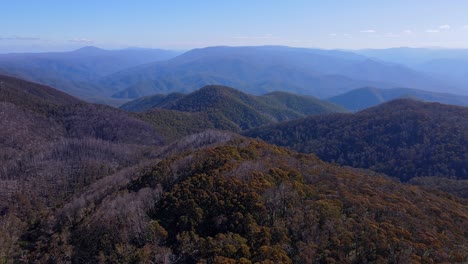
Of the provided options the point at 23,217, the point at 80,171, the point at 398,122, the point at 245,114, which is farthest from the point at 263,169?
the point at 245,114

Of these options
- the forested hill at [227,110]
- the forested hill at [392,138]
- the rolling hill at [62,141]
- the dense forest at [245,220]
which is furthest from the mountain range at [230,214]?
the forested hill at [227,110]

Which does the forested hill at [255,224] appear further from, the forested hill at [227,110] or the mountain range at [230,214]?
the forested hill at [227,110]

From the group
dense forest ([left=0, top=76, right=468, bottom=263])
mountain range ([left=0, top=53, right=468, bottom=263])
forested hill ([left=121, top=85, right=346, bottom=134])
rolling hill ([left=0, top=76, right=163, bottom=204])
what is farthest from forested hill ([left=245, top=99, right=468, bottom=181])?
dense forest ([left=0, top=76, right=468, bottom=263])

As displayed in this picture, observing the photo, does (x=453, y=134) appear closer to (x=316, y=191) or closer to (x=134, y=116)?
(x=316, y=191)

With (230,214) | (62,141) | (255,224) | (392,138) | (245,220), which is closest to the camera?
(255,224)

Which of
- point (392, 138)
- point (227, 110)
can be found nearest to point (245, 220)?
point (392, 138)

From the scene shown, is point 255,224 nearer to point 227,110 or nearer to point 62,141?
point 62,141

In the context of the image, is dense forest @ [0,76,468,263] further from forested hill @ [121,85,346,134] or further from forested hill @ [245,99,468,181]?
forested hill @ [121,85,346,134]
